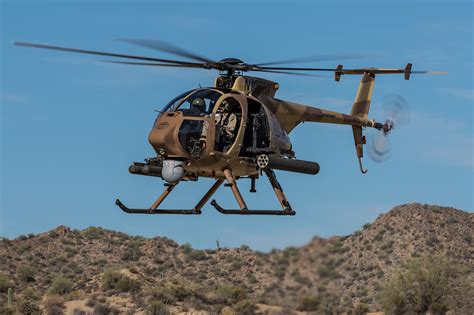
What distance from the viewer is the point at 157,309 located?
5350 cm

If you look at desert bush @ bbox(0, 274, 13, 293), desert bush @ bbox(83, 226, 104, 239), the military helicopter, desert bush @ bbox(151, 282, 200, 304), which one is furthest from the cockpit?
desert bush @ bbox(83, 226, 104, 239)

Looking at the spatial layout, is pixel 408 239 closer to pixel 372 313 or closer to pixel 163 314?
pixel 372 313

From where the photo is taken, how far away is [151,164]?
32438mm

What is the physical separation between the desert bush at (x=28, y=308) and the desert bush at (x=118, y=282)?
5.97 meters

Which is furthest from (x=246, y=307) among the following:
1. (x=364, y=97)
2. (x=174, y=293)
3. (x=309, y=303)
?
(x=364, y=97)

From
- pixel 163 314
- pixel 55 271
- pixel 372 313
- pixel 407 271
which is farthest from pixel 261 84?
pixel 55 271

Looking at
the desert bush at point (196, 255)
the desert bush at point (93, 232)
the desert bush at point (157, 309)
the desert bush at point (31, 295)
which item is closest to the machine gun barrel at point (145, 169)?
the desert bush at point (157, 309)

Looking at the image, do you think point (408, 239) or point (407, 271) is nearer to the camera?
point (407, 271)

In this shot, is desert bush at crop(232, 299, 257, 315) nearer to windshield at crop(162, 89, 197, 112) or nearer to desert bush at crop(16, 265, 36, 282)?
desert bush at crop(16, 265, 36, 282)

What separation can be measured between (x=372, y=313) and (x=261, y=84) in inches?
1065

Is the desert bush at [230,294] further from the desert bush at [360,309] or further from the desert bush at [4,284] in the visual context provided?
the desert bush at [4,284]

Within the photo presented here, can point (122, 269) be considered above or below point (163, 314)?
above

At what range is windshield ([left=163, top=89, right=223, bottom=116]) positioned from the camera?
104 ft

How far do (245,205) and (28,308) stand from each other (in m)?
25.3
